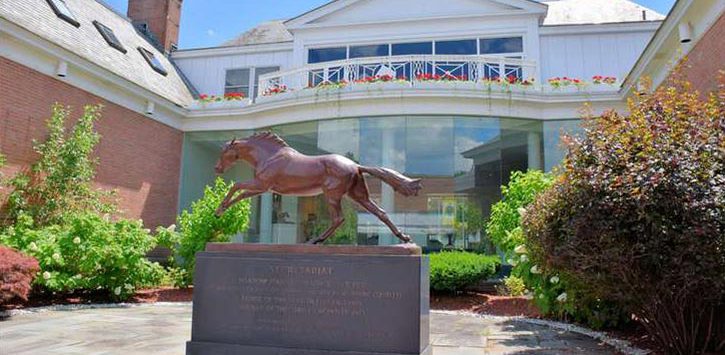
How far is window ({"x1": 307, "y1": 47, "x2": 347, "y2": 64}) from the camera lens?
18125 millimetres

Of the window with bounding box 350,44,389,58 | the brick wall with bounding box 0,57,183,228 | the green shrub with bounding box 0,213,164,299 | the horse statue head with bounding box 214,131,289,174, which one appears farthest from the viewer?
the window with bounding box 350,44,389,58

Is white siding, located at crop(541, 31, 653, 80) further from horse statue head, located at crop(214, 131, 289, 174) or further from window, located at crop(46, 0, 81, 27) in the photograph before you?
window, located at crop(46, 0, 81, 27)

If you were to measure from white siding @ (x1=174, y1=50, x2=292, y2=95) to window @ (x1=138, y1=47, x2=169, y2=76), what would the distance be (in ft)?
6.85

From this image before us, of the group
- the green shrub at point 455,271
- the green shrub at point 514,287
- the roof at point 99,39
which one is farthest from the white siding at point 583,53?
the roof at point 99,39

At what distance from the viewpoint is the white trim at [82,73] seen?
11367 millimetres

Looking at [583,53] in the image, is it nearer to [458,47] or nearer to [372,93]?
[458,47]

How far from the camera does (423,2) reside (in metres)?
17.8

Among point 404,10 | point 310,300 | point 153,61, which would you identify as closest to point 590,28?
point 404,10

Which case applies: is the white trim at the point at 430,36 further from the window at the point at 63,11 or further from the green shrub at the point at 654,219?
the green shrub at the point at 654,219

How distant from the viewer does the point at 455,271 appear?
11.2m

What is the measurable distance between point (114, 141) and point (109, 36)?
3688 mm

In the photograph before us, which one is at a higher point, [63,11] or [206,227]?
[63,11]

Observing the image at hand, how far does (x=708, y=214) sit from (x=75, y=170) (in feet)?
40.3

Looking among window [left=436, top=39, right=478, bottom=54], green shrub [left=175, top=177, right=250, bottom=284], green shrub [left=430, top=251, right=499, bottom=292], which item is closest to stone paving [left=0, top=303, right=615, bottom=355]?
green shrub [left=430, top=251, right=499, bottom=292]
